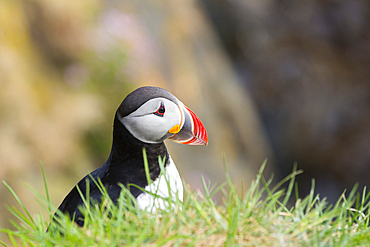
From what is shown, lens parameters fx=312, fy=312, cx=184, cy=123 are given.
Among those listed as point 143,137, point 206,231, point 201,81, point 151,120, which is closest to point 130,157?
point 143,137

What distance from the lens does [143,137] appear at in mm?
1533

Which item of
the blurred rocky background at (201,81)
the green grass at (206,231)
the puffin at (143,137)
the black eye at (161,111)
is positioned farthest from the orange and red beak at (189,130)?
the blurred rocky background at (201,81)

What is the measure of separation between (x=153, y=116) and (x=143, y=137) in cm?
13

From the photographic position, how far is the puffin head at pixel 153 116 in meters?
1.48

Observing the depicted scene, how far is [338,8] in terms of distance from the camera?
5570 millimetres

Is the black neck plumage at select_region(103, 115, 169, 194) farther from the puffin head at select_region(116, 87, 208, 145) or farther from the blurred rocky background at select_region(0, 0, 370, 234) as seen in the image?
the blurred rocky background at select_region(0, 0, 370, 234)

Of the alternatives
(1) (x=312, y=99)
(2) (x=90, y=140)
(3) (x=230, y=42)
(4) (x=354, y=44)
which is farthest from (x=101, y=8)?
(4) (x=354, y=44)

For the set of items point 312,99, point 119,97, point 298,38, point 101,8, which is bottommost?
point 312,99

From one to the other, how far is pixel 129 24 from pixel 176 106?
3.56m

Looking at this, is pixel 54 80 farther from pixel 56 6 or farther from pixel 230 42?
pixel 230 42

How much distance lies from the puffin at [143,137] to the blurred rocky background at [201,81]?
2540mm

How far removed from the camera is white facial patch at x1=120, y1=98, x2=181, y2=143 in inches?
58.2

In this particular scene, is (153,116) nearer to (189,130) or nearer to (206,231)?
(189,130)

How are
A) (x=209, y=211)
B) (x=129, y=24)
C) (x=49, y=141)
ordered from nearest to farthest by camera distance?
(x=209, y=211) < (x=49, y=141) < (x=129, y=24)
